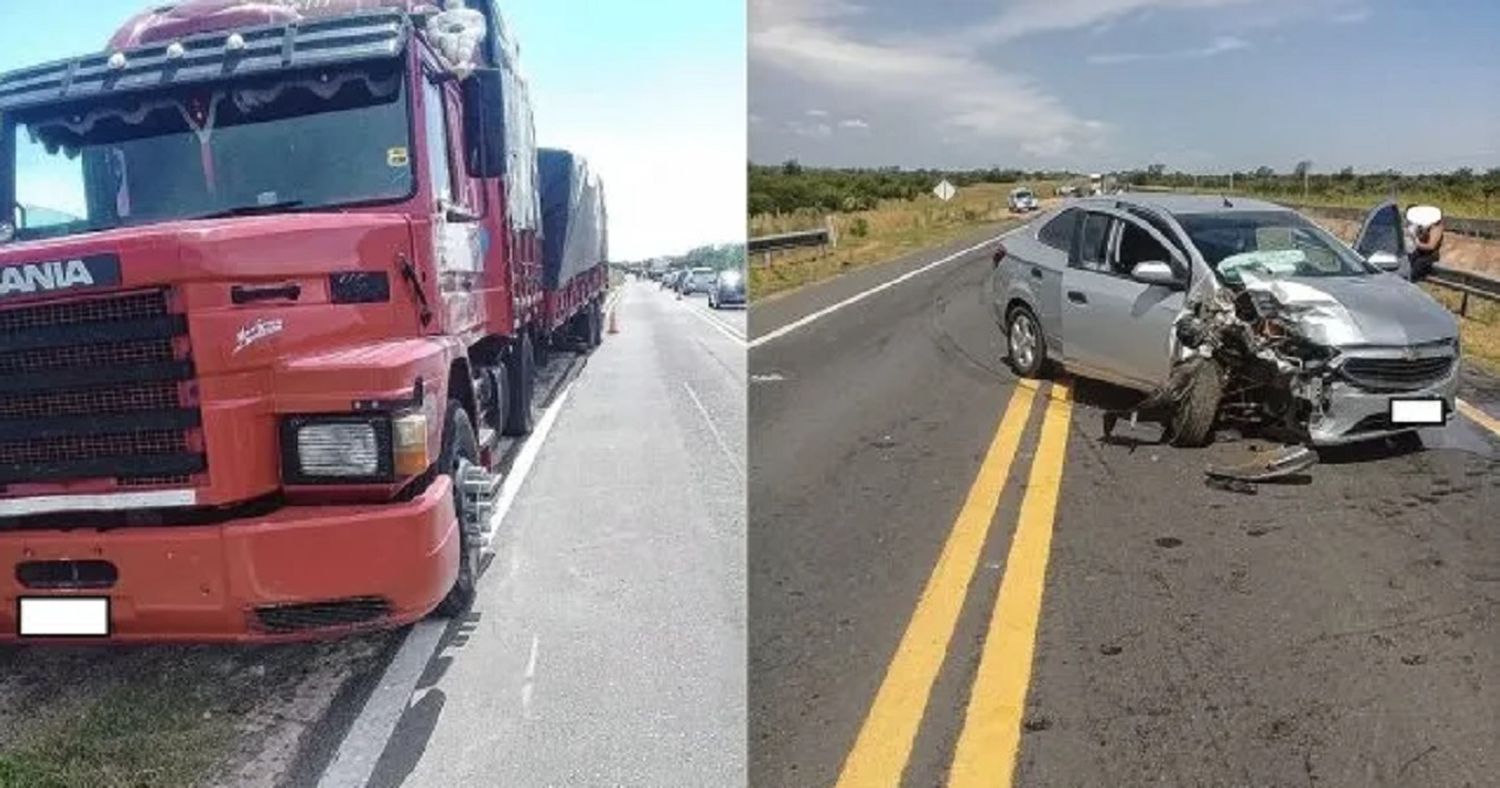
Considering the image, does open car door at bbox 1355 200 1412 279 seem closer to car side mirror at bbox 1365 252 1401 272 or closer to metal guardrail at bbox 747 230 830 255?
car side mirror at bbox 1365 252 1401 272

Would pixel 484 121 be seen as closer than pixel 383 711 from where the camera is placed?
No

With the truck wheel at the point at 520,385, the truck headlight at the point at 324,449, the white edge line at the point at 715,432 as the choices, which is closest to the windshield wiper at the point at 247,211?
the truck headlight at the point at 324,449

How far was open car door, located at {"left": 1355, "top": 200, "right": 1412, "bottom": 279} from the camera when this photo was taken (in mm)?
1273

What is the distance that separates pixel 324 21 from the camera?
2.55m

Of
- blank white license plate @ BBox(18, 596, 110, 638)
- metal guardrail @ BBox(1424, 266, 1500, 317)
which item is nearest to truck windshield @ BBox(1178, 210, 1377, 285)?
metal guardrail @ BBox(1424, 266, 1500, 317)

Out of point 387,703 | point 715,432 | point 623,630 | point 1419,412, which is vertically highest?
point 1419,412

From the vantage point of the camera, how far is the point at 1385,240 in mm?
1302

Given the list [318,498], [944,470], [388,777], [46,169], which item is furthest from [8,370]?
[944,470]

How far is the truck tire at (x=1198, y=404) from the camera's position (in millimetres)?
1244

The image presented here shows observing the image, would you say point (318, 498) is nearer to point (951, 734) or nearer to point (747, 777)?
point (747, 777)

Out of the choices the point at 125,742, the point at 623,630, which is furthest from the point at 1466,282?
the point at 125,742

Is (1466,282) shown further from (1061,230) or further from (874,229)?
(874,229)

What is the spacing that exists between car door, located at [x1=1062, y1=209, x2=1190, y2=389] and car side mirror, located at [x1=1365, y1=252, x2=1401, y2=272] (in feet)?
0.70

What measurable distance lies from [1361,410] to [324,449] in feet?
5.34
